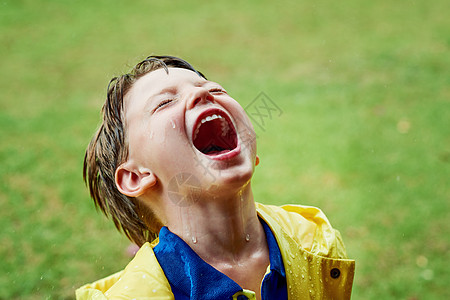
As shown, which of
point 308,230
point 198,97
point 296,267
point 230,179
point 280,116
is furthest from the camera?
point 280,116

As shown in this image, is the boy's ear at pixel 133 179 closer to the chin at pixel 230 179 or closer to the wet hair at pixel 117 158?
the wet hair at pixel 117 158

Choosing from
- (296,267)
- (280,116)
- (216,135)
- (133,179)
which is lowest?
(280,116)

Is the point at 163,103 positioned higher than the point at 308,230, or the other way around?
the point at 163,103

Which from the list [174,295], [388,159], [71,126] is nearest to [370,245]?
[388,159]

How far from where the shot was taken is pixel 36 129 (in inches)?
207

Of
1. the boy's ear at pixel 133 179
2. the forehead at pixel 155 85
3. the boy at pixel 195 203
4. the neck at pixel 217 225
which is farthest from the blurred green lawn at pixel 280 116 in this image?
the neck at pixel 217 225

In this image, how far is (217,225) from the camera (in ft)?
5.89

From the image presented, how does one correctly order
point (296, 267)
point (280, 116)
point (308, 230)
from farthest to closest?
point (280, 116)
point (308, 230)
point (296, 267)

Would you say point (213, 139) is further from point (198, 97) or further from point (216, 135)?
point (198, 97)

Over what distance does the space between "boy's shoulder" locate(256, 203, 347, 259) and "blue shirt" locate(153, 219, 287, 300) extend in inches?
6.5

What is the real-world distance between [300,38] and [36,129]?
3.81 metres

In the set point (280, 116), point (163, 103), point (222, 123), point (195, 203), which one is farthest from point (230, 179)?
point (280, 116)

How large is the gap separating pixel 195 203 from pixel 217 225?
4.4 inches

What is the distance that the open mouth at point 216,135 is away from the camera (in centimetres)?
184
